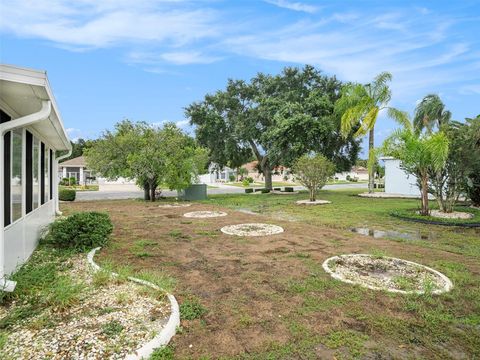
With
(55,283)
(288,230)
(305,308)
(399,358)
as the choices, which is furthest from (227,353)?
(288,230)

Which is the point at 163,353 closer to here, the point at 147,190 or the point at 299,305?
the point at 299,305

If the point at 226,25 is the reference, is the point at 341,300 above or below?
below

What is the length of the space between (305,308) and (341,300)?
20.7 inches

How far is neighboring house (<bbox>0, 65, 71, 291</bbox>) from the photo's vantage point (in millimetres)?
3287

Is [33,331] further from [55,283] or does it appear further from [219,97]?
[219,97]

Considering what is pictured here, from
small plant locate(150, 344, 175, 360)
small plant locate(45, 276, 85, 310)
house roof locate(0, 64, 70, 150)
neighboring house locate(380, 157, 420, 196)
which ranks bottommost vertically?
small plant locate(150, 344, 175, 360)

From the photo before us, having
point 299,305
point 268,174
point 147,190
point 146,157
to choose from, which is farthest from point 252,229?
point 268,174

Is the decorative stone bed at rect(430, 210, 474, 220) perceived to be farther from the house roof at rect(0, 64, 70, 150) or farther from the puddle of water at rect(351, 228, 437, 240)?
the house roof at rect(0, 64, 70, 150)

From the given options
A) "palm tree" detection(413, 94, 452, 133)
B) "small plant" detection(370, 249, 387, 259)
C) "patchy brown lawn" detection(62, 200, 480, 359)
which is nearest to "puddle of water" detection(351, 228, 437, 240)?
"patchy brown lawn" detection(62, 200, 480, 359)

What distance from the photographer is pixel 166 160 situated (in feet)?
52.7

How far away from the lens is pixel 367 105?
1922cm

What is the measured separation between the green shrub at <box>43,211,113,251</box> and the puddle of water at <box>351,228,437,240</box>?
635cm

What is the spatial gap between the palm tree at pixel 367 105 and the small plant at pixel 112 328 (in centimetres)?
1803

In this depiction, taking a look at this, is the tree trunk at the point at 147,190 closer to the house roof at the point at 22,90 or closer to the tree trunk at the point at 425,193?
the house roof at the point at 22,90
